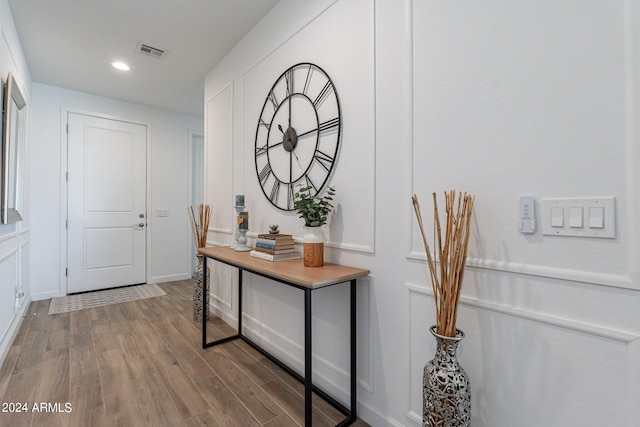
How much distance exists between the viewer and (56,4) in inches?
83.3

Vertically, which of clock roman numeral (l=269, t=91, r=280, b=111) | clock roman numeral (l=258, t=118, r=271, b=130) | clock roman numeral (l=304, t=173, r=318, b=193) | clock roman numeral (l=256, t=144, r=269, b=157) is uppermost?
clock roman numeral (l=269, t=91, r=280, b=111)

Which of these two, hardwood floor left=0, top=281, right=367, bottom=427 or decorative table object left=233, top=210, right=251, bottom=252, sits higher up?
decorative table object left=233, top=210, right=251, bottom=252

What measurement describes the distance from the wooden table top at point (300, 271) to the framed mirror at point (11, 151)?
160 centimetres

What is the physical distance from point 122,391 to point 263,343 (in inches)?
35.4

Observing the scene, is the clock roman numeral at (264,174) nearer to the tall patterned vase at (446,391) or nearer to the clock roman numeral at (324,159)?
the clock roman numeral at (324,159)

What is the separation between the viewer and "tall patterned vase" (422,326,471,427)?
3.20 ft

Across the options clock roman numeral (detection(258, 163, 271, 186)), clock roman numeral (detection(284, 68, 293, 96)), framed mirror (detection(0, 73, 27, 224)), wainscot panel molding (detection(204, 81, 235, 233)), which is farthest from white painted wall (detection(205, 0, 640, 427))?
framed mirror (detection(0, 73, 27, 224))

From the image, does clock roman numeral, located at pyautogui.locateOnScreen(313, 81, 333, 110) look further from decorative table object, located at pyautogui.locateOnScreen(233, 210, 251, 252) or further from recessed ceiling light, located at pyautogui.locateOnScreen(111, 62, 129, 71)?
recessed ceiling light, located at pyautogui.locateOnScreen(111, 62, 129, 71)

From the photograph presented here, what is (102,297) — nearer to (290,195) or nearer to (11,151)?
(11,151)

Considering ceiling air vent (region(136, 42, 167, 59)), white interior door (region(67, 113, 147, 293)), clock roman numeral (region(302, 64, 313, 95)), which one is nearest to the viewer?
clock roman numeral (region(302, 64, 313, 95))

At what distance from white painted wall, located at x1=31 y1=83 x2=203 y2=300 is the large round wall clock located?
8.87ft

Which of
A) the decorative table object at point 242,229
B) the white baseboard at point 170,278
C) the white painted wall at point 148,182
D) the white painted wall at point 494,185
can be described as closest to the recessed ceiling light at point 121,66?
the white painted wall at point 148,182

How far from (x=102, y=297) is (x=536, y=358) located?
4.32 m

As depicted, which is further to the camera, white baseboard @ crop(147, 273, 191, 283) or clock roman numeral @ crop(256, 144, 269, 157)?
white baseboard @ crop(147, 273, 191, 283)
